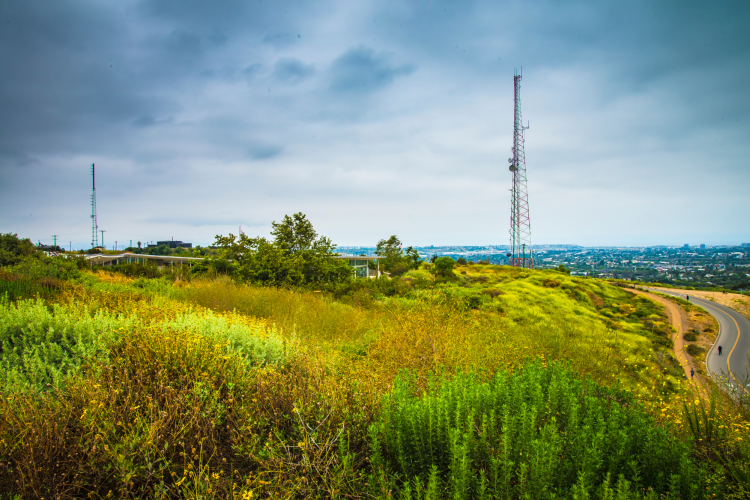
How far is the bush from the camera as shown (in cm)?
174

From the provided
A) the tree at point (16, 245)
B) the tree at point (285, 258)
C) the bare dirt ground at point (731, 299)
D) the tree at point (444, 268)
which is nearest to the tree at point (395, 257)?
the tree at point (444, 268)

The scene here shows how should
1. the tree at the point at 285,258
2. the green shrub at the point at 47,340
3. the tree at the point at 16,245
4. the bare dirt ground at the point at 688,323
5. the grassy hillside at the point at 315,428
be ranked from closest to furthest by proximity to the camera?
the grassy hillside at the point at 315,428
the green shrub at the point at 47,340
the tree at the point at 285,258
the bare dirt ground at the point at 688,323
the tree at the point at 16,245

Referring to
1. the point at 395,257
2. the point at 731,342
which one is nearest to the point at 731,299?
the point at 731,342

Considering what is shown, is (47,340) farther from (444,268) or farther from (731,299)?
(731,299)

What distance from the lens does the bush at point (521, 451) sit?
1.74 meters

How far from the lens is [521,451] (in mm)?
2062

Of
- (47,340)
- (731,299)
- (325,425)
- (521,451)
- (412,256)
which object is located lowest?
(731,299)

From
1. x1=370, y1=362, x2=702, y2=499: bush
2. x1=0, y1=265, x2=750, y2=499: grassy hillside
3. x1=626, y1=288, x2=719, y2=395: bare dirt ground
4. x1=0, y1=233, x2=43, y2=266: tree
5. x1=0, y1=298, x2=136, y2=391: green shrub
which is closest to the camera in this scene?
x1=370, y1=362, x2=702, y2=499: bush

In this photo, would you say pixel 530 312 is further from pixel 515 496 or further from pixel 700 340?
pixel 700 340

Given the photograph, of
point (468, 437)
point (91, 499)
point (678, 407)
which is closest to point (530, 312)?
point (678, 407)

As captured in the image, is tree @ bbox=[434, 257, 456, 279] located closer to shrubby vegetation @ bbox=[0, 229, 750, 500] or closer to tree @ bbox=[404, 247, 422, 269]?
tree @ bbox=[404, 247, 422, 269]

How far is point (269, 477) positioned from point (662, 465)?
2413 millimetres

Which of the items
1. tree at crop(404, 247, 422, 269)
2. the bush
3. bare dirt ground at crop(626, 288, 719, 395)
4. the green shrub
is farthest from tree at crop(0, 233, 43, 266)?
bare dirt ground at crop(626, 288, 719, 395)

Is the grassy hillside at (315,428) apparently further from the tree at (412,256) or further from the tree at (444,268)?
the tree at (412,256)
